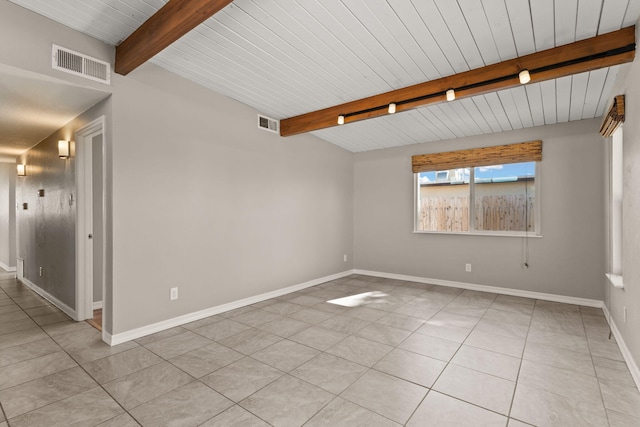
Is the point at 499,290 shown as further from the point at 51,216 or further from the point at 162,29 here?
the point at 51,216

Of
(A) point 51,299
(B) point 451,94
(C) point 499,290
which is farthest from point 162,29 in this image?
(C) point 499,290

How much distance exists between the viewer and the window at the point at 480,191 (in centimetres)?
454

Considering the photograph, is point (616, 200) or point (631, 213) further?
point (616, 200)

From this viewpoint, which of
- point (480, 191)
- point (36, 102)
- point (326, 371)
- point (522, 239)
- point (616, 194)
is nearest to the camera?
point (326, 371)

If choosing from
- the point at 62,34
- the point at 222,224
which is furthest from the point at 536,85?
the point at 62,34

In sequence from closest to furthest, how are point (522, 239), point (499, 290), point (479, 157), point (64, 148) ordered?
point (64, 148) < point (522, 239) < point (499, 290) < point (479, 157)

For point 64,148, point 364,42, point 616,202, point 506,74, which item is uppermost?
point 364,42

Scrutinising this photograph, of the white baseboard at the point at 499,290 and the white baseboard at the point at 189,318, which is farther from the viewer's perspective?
the white baseboard at the point at 499,290

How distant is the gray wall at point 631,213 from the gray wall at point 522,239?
1484 millimetres

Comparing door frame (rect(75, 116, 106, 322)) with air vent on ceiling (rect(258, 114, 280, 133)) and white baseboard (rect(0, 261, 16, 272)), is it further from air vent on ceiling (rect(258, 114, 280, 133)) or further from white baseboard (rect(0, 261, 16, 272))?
white baseboard (rect(0, 261, 16, 272))

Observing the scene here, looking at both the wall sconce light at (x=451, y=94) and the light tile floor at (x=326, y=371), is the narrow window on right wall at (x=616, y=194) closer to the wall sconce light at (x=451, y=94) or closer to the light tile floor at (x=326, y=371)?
the light tile floor at (x=326, y=371)

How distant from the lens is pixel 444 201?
5.30 m

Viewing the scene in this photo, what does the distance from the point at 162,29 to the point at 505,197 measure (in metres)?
4.88

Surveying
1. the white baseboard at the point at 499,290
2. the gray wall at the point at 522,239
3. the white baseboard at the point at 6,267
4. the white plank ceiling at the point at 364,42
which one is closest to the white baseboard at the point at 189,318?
the white baseboard at the point at 499,290
